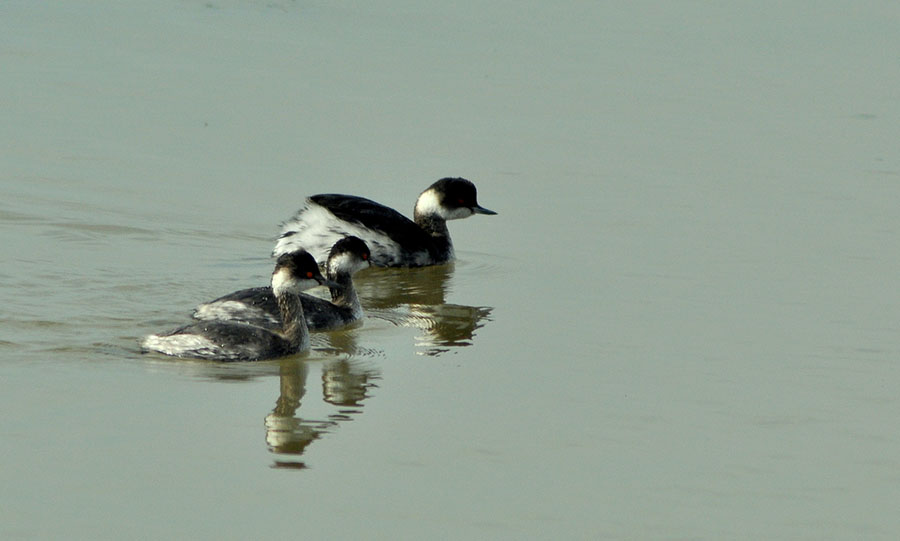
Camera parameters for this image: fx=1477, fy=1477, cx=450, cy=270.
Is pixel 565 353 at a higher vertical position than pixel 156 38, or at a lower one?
lower

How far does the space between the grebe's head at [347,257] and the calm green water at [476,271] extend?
47cm

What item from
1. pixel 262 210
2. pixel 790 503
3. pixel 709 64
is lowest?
pixel 790 503

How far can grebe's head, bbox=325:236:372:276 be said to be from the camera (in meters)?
10.4

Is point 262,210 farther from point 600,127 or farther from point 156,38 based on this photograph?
point 156,38

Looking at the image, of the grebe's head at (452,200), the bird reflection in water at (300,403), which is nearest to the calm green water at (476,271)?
the bird reflection in water at (300,403)

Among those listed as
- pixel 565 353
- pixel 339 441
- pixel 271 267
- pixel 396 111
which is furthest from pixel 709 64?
pixel 339 441

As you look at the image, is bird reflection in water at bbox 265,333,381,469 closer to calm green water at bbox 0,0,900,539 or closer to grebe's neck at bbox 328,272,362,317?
calm green water at bbox 0,0,900,539

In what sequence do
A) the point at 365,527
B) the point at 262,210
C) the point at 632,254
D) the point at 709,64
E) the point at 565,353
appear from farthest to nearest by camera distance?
1. the point at 709,64
2. the point at 262,210
3. the point at 632,254
4. the point at 565,353
5. the point at 365,527

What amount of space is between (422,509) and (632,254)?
18.3 ft

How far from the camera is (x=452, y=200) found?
12.4 m

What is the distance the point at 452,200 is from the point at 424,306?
6.37 ft

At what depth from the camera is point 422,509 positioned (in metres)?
6.09

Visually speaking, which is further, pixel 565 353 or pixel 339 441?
pixel 565 353

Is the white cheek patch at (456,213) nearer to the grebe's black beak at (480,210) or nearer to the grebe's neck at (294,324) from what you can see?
the grebe's black beak at (480,210)
